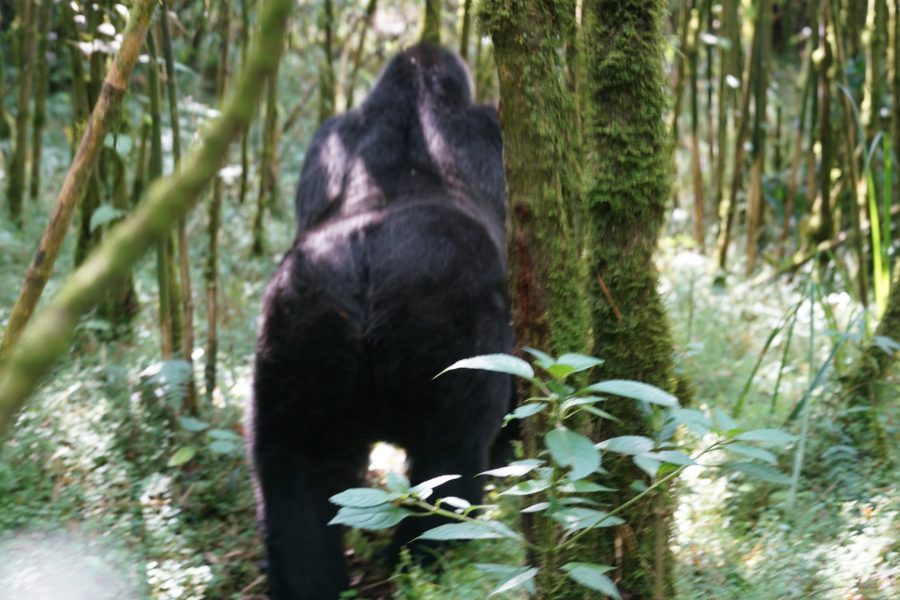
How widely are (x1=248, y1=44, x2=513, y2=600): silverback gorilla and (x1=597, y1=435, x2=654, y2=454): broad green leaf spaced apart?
109 centimetres

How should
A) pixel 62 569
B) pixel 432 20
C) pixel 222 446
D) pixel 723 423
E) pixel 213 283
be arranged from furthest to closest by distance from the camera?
pixel 432 20 → pixel 213 283 → pixel 222 446 → pixel 62 569 → pixel 723 423

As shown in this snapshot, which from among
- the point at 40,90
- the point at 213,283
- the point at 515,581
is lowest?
the point at 515,581

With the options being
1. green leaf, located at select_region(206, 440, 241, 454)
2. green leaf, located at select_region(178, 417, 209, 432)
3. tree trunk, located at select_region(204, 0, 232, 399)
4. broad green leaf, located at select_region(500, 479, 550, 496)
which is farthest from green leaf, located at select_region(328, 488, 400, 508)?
tree trunk, located at select_region(204, 0, 232, 399)

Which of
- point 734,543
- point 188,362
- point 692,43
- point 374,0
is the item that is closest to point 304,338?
point 188,362

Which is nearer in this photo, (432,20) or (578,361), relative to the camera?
(578,361)

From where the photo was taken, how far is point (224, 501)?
3.15m

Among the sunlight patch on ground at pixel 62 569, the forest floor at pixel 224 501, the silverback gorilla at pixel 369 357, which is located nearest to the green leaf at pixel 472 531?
Answer: the forest floor at pixel 224 501

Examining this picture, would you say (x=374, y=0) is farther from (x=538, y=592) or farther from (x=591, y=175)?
(x=538, y=592)

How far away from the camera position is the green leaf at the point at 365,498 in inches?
58.1

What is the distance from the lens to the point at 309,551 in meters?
2.67

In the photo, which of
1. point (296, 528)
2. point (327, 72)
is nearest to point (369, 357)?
point (296, 528)

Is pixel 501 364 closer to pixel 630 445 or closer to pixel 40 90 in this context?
pixel 630 445

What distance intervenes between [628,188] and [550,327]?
1.12 feet

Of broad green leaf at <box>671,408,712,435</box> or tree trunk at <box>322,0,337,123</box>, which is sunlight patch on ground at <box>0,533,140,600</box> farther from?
tree trunk at <box>322,0,337,123</box>
